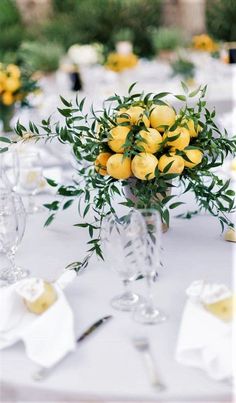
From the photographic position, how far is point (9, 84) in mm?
2695

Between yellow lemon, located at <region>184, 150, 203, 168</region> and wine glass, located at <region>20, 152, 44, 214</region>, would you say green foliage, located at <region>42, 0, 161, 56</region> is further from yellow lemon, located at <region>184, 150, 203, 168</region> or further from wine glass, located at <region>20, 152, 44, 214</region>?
yellow lemon, located at <region>184, 150, 203, 168</region>

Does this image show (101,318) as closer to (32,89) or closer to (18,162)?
(18,162)

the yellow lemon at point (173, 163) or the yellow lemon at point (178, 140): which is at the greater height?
the yellow lemon at point (178, 140)

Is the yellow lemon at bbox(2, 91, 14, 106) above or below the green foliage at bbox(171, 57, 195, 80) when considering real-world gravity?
above

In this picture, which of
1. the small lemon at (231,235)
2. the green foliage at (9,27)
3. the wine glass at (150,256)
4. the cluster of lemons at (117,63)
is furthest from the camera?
the green foliage at (9,27)

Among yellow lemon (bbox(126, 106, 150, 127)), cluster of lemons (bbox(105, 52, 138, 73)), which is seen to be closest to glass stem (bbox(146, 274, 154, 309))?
yellow lemon (bbox(126, 106, 150, 127))

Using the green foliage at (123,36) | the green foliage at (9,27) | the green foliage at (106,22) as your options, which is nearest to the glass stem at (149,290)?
the green foliage at (123,36)

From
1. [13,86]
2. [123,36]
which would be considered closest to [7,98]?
[13,86]

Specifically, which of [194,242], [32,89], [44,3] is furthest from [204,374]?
[44,3]

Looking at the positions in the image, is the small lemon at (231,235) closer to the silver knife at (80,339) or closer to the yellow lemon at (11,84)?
the silver knife at (80,339)

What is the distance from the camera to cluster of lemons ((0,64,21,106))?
2.70 metres

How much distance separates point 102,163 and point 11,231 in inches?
9.6

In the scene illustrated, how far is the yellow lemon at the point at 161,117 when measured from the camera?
47.9 inches

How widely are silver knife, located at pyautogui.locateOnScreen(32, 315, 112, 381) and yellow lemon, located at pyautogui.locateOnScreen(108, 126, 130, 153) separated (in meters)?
0.37
